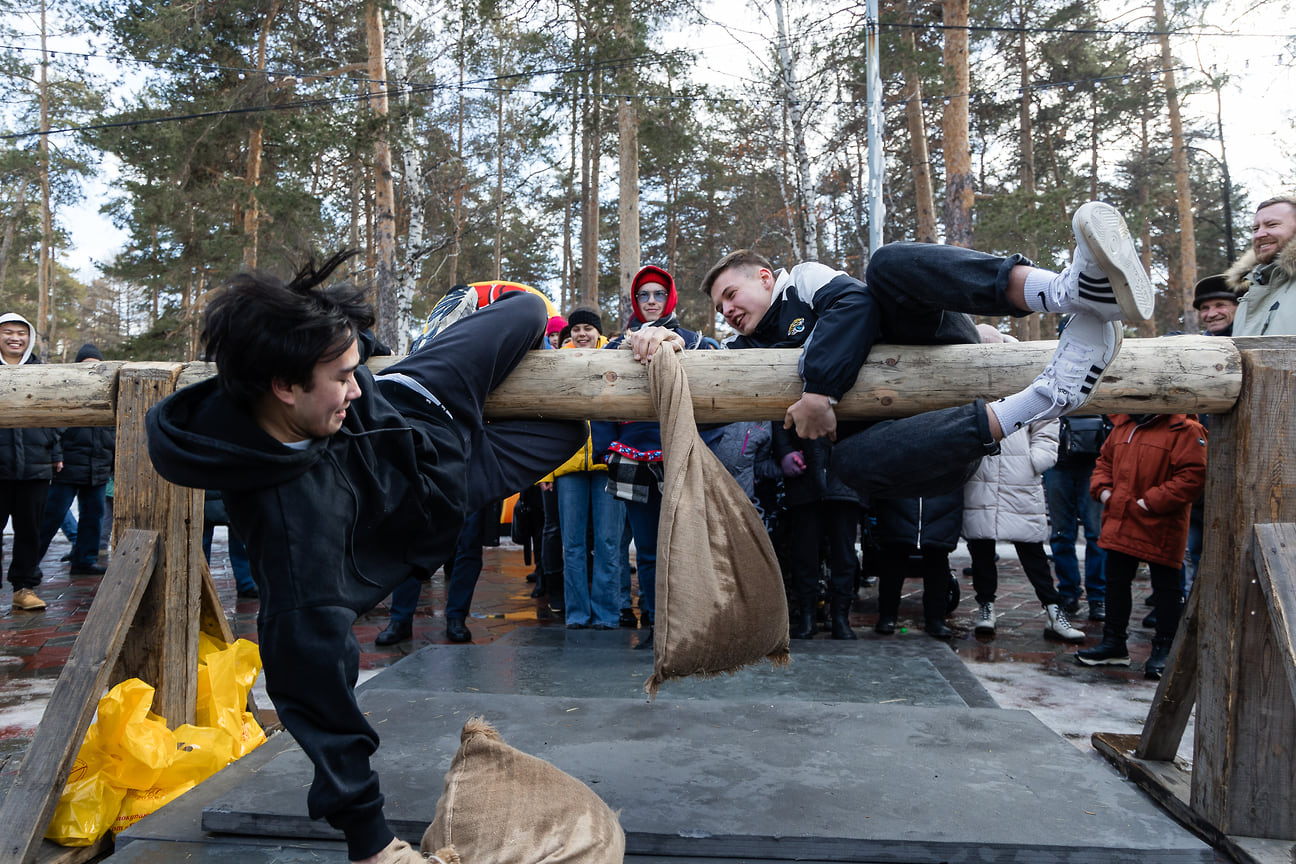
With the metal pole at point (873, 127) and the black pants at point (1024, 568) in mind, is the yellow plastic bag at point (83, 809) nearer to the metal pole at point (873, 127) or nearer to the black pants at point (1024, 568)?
the black pants at point (1024, 568)

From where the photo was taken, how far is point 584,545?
209 inches

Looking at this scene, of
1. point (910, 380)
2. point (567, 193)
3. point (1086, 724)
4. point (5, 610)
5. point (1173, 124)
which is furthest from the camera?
point (567, 193)

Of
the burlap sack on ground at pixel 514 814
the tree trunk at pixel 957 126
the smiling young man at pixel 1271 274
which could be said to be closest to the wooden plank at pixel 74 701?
the burlap sack on ground at pixel 514 814

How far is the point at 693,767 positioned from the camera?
2.89 m

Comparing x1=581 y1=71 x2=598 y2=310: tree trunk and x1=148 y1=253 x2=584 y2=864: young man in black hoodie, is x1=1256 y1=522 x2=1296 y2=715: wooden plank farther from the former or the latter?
x1=581 y1=71 x2=598 y2=310: tree trunk

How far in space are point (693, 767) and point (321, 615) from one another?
1484 millimetres

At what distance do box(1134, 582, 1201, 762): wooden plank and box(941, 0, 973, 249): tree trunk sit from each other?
9171 millimetres

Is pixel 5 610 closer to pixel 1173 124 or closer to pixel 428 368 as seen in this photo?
pixel 428 368

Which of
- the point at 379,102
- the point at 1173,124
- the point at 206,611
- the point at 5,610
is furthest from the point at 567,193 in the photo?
the point at 206,611

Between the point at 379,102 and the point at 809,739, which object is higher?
the point at 379,102

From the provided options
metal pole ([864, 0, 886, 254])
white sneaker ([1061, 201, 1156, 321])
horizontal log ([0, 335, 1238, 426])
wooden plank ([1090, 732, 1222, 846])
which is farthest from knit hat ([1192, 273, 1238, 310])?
metal pole ([864, 0, 886, 254])

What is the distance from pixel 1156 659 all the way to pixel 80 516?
8.15 m

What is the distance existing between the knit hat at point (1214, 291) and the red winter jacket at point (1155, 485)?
75cm

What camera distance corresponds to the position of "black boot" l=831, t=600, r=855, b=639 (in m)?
5.16
